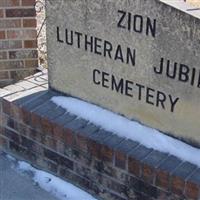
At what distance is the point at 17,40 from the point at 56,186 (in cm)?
119

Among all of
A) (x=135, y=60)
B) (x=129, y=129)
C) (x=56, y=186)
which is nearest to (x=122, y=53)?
(x=135, y=60)

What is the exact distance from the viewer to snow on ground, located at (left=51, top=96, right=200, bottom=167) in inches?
122

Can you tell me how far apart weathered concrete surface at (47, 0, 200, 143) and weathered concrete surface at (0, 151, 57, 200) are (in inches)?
25.0

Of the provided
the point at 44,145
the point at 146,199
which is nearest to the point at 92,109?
the point at 44,145

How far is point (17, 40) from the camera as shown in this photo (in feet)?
13.5

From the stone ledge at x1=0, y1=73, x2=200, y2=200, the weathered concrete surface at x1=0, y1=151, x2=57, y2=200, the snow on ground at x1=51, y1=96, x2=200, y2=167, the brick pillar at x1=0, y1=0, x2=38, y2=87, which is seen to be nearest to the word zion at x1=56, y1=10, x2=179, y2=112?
the snow on ground at x1=51, y1=96, x2=200, y2=167

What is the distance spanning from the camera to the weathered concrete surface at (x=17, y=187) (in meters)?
3.44

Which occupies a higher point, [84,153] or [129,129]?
[129,129]

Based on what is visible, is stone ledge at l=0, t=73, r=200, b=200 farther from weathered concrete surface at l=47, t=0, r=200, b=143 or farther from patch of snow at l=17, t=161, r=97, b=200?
weathered concrete surface at l=47, t=0, r=200, b=143

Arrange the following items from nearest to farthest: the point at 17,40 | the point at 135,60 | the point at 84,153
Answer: the point at 135,60
the point at 84,153
the point at 17,40

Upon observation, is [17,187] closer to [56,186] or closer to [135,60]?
[56,186]

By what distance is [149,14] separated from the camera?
120 inches

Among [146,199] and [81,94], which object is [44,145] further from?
[146,199]

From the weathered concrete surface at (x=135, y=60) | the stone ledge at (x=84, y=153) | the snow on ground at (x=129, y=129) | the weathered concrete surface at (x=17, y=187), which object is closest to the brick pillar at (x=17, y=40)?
the stone ledge at (x=84, y=153)
